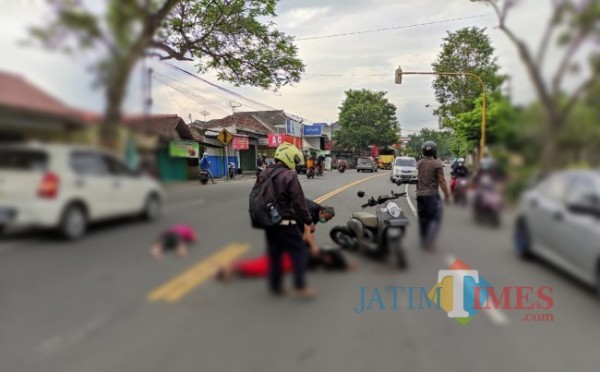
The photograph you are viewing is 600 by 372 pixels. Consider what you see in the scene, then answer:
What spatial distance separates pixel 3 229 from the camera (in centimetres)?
78

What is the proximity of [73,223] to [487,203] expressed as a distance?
93 centimetres

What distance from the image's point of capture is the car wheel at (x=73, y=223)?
0.75 metres

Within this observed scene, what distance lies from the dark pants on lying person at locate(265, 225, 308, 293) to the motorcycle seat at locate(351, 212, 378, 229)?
1.63 feet

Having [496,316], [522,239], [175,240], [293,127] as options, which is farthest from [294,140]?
[496,316]

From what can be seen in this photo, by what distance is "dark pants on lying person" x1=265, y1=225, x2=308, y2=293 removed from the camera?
1070 millimetres

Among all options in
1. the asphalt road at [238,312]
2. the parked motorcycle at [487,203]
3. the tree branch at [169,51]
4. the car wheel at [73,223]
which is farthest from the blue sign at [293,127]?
the car wheel at [73,223]

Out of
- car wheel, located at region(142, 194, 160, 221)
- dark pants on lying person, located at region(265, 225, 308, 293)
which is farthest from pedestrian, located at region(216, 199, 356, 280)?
car wheel, located at region(142, 194, 160, 221)

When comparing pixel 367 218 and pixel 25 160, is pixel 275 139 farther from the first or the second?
pixel 25 160

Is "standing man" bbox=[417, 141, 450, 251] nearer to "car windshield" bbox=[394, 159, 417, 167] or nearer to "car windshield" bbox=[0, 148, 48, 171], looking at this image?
"car windshield" bbox=[394, 159, 417, 167]

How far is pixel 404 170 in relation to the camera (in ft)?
4.78

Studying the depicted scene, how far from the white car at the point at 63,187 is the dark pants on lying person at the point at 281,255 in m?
0.39

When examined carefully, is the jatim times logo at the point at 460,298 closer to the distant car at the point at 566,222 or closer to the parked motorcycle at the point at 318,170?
the distant car at the point at 566,222

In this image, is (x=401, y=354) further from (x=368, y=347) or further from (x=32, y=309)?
(x=32, y=309)

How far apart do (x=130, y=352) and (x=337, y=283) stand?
0.57 metres
